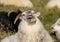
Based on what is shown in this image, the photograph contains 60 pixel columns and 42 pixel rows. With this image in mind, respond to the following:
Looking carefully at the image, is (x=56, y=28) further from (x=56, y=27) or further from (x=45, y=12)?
(x=45, y=12)

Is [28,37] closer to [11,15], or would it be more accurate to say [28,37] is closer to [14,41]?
[14,41]

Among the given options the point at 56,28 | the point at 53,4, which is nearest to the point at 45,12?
the point at 53,4

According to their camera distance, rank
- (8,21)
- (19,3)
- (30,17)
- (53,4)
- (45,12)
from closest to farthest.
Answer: (30,17), (8,21), (45,12), (53,4), (19,3)

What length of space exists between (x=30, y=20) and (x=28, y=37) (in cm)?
48

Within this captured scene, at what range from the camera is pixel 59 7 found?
16.1 metres

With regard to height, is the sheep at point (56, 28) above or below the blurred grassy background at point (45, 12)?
below

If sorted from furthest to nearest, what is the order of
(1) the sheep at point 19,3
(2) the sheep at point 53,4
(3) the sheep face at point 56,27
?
(1) the sheep at point 19,3, (2) the sheep at point 53,4, (3) the sheep face at point 56,27

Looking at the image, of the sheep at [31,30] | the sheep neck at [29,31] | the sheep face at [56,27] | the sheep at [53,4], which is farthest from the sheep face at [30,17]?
the sheep at [53,4]

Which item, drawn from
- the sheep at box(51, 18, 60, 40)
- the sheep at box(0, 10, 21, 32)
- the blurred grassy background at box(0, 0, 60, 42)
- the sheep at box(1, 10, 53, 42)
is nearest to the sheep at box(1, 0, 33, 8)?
the blurred grassy background at box(0, 0, 60, 42)

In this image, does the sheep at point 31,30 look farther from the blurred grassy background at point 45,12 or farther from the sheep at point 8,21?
the sheep at point 8,21

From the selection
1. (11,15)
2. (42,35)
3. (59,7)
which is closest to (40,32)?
(42,35)

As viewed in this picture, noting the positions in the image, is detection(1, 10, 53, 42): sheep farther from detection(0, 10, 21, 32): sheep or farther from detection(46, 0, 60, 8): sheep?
detection(46, 0, 60, 8): sheep

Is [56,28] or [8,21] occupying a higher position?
[8,21]

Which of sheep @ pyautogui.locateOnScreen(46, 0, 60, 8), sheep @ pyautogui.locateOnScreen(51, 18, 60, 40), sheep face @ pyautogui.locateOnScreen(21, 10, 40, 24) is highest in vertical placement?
sheep @ pyautogui.locateOnScreen(46, 0, 60, 8)
